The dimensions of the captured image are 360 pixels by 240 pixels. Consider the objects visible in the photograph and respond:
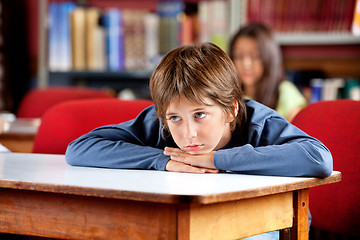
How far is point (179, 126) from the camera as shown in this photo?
55.3 inches

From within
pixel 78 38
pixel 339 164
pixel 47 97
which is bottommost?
pixel 47 97

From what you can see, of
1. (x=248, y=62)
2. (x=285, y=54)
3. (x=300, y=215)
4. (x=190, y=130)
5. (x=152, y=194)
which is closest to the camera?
(x=152, y=194)

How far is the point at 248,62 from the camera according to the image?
3.14 m

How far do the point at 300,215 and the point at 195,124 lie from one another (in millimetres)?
330

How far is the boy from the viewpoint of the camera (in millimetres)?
1287

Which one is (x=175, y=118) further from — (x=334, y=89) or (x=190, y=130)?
(x=334, y=89)

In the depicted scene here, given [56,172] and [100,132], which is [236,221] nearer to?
[56,172]

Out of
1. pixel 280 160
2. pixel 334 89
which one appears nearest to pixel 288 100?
pixel 334 89

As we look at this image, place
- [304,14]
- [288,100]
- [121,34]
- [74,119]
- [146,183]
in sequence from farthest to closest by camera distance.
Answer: [121,34] → [304,14] → [288,100] → [74,119] → [146,183]

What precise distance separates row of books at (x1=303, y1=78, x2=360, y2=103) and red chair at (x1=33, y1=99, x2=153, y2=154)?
1519 mm

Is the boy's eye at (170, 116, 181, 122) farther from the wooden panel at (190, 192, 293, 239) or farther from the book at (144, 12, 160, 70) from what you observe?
the book at (144, 12, 160, 70)

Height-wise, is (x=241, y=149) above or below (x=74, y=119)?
above

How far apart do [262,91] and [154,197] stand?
2180 millimetres

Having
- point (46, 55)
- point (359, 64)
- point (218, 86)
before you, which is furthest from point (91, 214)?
point (46, 55)
